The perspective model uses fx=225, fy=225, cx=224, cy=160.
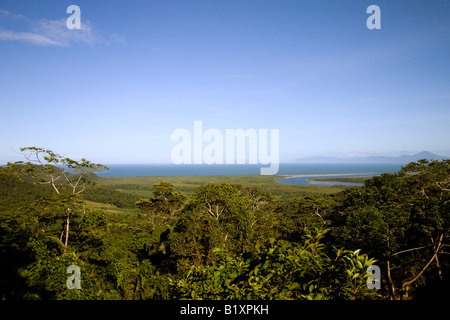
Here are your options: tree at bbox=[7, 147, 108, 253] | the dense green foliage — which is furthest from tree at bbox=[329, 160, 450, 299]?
tree at bbox=[7, 147, 108, 253]

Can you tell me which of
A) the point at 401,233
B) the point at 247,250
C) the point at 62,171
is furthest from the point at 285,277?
the point at 62,171

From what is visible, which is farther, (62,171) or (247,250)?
(62,171)

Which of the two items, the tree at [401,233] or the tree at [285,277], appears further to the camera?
the tree at [401,233]

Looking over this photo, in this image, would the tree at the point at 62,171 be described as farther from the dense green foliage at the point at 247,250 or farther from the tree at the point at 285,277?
the tree at the point at 285,277

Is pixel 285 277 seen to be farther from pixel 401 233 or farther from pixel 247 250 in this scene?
pixel 401 233

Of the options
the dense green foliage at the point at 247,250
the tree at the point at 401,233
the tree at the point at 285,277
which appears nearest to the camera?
the tree at the point at 285,277

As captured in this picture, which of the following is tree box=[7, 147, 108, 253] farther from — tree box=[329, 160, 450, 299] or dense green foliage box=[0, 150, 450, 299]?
tree box=[329, 160, 450, 299]

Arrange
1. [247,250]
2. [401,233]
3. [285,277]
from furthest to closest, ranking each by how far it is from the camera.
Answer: [401,233] → [247,250] → [285,277]

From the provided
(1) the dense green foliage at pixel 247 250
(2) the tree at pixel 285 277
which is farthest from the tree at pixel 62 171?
(2) the tree at pixel 285 277
